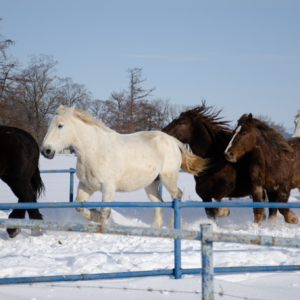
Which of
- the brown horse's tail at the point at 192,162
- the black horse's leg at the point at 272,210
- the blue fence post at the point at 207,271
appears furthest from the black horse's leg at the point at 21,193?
the blue fence post at the point at 207,271

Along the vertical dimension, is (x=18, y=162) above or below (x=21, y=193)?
above

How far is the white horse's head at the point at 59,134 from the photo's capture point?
534 cm

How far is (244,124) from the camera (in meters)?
6.73

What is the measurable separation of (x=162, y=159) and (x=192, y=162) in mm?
729

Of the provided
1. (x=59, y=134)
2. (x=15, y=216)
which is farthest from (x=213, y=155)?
(x=15, y=216)

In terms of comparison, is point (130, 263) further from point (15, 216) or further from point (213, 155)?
point (213, 155)

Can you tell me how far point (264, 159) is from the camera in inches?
264

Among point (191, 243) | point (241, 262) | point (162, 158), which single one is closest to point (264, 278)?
point (241, 262)

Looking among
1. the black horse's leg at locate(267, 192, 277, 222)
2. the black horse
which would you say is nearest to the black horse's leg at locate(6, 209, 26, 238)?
the black horse

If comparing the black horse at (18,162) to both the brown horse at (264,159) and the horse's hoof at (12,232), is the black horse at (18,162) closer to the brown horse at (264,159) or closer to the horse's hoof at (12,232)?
the horse's hoof at (12,232)

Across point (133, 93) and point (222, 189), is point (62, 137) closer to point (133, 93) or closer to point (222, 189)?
point (222, 189)

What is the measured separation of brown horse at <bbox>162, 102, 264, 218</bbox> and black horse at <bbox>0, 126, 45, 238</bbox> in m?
2.63

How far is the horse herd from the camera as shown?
5.73 m

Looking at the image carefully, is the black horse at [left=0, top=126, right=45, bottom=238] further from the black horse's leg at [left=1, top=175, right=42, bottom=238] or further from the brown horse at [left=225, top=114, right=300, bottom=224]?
the brown horse at [left=225, top=114, right=300, bottom=224]
